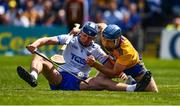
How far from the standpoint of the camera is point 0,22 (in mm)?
32094

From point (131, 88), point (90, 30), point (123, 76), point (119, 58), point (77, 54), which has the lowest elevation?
point (131, 88)

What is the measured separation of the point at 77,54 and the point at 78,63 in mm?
178

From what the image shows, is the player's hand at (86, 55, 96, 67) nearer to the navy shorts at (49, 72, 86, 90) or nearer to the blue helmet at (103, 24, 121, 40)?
the blue helmet at (103, 24, 121, 40)

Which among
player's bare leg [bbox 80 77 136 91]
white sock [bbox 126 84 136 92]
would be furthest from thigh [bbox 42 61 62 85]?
white sock [bbox 126 84 136 92]

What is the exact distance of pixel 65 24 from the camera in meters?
32.6

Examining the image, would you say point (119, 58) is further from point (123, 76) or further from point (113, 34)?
point (123, 76)

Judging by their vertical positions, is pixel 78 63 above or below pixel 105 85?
above

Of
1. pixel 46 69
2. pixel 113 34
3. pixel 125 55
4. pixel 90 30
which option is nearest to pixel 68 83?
pixel 46 69

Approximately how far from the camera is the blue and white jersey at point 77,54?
14.9m

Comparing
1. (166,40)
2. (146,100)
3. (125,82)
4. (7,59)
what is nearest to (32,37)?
(7,59)

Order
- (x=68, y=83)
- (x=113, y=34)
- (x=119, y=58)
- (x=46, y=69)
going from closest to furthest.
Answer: (x=113, y=34), (x=119, y=58), (x=46, y=69), (x=68, y=83)

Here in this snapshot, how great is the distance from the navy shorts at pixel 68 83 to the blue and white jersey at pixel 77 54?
141 millimetres

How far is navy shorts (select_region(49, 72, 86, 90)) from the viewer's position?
1494cm

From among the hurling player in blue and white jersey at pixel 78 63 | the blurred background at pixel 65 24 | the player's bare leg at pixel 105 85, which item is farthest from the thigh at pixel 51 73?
the blurred background at pixel 65 24
